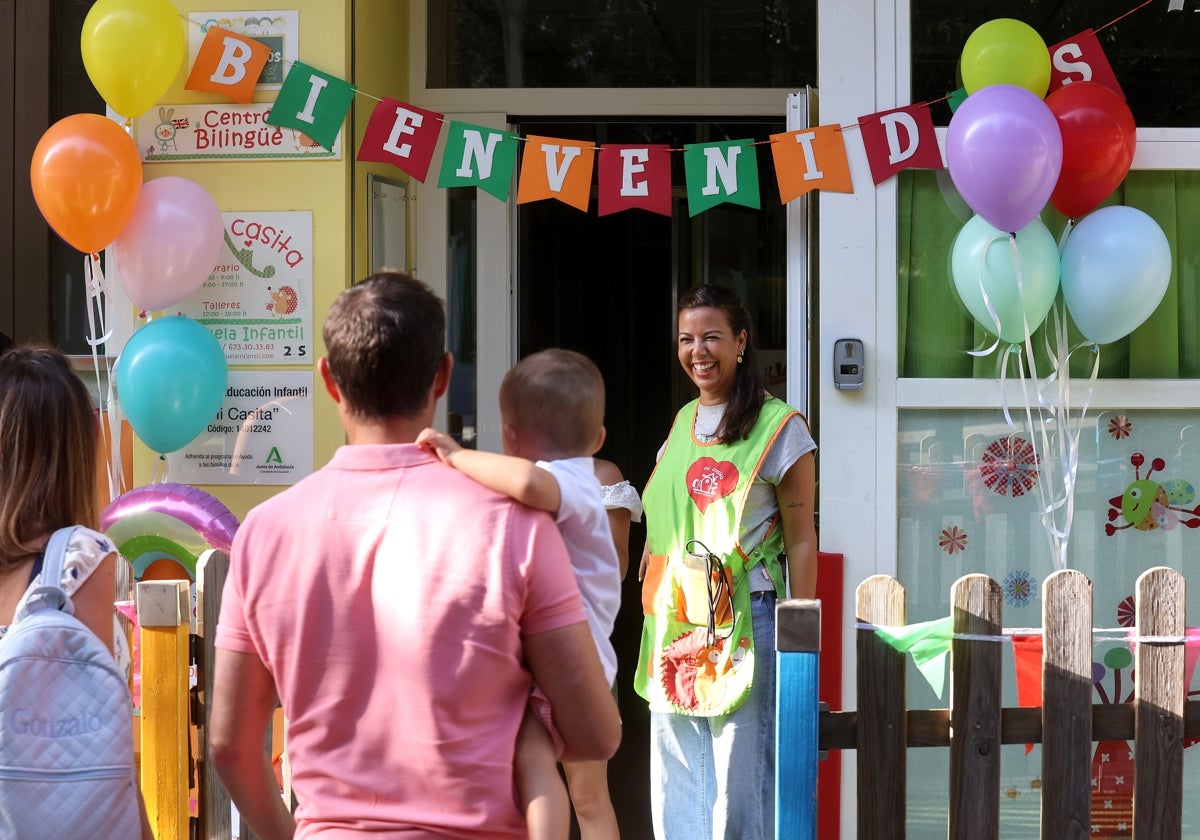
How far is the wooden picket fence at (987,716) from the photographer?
263 centimetres

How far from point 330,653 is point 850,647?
2.71 metres

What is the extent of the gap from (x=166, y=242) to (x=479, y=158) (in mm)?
1021

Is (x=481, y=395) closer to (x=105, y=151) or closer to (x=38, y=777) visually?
(x=105, y=151)

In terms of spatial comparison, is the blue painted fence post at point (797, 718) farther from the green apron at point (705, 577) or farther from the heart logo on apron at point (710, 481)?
the heart logo on apron at point (710, 481)

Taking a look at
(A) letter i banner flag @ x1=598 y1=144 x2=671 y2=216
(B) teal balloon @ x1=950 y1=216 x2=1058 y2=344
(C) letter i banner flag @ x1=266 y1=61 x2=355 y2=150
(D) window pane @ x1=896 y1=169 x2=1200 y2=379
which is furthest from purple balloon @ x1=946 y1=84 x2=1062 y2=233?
(C) letter i banner flag @ x1=266 y1=61 x2=355 y2=150

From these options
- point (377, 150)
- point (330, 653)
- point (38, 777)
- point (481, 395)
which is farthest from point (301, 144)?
point (330, 653)

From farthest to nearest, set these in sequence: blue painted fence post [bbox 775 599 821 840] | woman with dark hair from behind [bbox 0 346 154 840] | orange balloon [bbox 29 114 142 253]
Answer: orange balloon [bbox 29 114 142 253]
blue painted fence post [bbox 775 599 821 840]
woman with dark hair from behind [bbox 0 346 154 840]

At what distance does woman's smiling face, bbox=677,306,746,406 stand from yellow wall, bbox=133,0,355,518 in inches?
53.3

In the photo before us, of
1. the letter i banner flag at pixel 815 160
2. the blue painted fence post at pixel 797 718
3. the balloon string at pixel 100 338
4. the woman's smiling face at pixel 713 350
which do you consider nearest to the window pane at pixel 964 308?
the letter i banner flag at pixel 815 160

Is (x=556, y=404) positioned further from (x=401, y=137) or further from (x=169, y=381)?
(x=401, y=137)

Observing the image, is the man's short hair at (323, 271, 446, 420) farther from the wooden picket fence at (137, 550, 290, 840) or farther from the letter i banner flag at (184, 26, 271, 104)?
the letter i banner flag at (184, 26, 271, 104)

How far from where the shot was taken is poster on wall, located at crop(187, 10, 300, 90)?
13.6ft

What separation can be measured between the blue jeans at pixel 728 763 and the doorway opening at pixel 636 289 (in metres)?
1.55

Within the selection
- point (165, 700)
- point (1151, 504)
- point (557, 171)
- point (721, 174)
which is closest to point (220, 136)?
point (557, 171)
